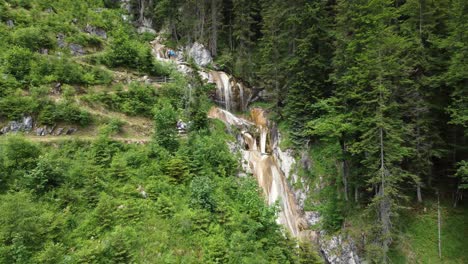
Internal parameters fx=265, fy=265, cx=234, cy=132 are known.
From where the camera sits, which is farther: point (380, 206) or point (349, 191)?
point (349, 191)

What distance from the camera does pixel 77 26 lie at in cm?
2733

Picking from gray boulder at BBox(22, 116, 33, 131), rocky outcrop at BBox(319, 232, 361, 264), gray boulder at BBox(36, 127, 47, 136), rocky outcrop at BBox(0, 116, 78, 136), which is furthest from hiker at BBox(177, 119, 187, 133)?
rocky outcrop at BBox(319, 232, 361, 264)

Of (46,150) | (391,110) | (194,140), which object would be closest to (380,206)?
(391,110)

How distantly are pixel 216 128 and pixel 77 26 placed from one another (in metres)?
18.7

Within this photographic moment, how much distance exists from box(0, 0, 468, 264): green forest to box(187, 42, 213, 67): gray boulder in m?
6.52

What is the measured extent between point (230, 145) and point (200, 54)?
52.0 ft

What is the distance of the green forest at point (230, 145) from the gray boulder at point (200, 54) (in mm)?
6520

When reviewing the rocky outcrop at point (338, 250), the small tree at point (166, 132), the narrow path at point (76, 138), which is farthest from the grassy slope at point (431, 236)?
the narrow path at point (76, 138)

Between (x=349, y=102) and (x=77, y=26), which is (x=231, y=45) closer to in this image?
(x=77, y=26)

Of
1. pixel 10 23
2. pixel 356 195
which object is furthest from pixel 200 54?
pixel 356 195

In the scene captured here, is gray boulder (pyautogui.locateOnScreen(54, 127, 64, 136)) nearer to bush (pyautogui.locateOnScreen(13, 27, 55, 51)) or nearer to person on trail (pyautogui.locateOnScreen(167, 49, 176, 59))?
bush (pyautogui.locateOnScreen(13, 27, 55, 51))

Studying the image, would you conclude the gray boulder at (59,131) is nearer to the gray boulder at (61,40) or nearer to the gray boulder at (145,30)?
the gray boulder at (61,40)

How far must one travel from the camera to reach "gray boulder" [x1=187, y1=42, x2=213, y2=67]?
32.1 metres

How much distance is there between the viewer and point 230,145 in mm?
21531
